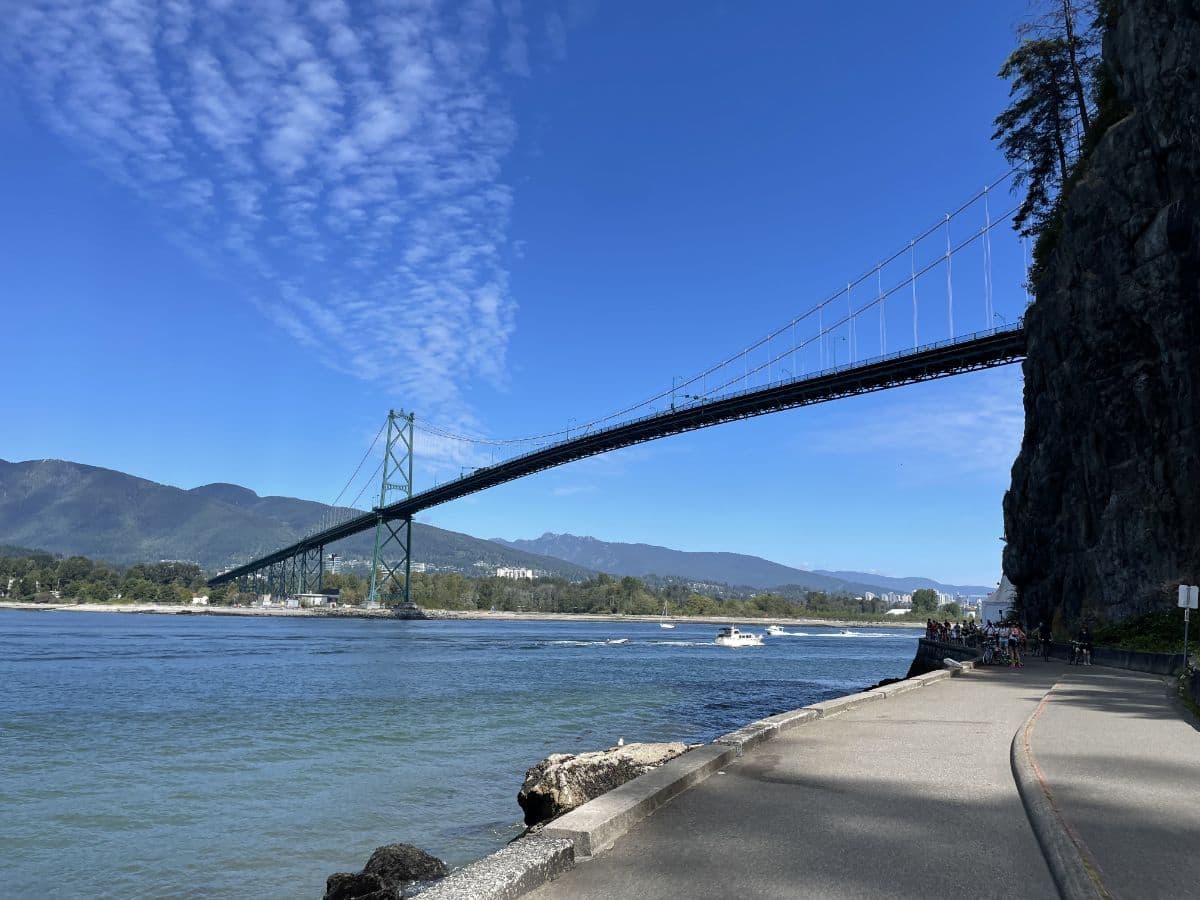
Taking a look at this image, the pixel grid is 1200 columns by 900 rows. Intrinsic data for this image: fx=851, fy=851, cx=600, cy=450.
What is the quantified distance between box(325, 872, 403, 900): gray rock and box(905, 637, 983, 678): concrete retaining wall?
78.7 ft

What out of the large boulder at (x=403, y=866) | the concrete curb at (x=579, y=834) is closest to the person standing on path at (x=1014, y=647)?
the concrete curb at (x=579, y=834)

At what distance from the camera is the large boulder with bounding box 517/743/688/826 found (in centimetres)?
900

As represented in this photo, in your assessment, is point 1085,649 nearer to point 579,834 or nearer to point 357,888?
point 357,888

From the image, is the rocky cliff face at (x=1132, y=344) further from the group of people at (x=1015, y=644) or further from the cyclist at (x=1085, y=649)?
the cyclist at (x=1085, y=649)

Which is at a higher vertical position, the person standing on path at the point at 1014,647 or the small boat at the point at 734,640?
the person standing on path at the point at 1014,647

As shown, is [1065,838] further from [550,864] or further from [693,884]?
[550,864]

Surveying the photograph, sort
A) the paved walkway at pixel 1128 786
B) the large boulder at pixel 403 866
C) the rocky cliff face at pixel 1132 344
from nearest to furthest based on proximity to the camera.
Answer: the paved walkway at pixel 1128 786
the large boulder at pixel 403 866
the rocky cliff face at pixel 1132 344

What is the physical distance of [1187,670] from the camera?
14695 millimetres

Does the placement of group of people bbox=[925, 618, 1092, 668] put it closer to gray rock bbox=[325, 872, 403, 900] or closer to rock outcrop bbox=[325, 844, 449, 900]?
rock outcrop bbox=[325, 844, 449, 900]

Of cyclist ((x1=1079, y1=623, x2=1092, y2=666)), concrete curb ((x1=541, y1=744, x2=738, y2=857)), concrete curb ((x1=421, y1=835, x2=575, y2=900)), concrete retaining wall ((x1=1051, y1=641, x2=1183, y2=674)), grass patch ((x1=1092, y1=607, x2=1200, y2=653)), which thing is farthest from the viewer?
cyclist ((x1=1079, y1=623, x2=1092, y2=666))

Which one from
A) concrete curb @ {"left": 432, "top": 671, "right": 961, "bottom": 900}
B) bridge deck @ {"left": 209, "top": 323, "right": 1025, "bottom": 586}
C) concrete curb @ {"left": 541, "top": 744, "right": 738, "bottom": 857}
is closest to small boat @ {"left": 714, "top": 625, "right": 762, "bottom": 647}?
bridge deck @ {"left": 209, "top": 323, "right": 1025, "bottom": 586}

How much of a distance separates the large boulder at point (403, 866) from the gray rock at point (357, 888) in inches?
5.2

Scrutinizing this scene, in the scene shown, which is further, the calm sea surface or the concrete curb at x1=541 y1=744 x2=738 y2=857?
the calm sea surface

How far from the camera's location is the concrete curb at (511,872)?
4.01 m
